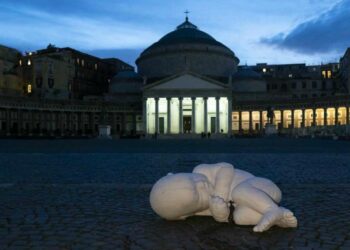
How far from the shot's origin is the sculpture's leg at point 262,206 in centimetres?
636

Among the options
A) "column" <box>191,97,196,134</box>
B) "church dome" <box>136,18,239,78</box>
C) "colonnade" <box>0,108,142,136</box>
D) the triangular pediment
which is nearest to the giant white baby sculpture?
"colonnade" <box>0,108,142,136</box>

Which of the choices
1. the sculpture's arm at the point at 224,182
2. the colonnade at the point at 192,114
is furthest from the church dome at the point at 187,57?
the sculpture's arm at the point at 224,182

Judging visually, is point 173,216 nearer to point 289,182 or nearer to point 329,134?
point 289,182

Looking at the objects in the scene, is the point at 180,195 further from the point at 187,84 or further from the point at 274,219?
the point at 187,84

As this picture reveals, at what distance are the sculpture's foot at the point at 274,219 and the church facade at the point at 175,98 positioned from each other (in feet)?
255

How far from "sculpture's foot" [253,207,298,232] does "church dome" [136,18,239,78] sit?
345 ft

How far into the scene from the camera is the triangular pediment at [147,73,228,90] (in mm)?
99562

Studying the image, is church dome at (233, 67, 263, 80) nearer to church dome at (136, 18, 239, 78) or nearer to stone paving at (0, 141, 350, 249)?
church dome at (136, 18, 239, 78)

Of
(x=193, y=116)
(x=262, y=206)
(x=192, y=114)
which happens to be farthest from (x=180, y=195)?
(x=193, y=116)

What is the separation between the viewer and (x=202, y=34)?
4774 inches

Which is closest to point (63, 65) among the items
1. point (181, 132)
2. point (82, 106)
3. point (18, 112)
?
point (82, 106)

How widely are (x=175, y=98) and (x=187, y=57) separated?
15.7 m

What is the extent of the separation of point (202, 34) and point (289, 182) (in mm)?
111530

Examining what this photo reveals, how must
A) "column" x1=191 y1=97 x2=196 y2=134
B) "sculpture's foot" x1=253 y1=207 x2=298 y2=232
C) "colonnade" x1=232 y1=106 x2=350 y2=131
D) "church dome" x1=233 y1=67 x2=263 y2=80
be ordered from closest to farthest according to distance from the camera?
"sculpture's foot" x1=253 y1=207 x2=298 y2=232 → "colonnade" x1=232 y1=106 x2=350 y2=131 → "column" x1=191 y1=97 x2=196 y2=134 → "church dome" x1=233 y1=67 x2=263 y2=80
